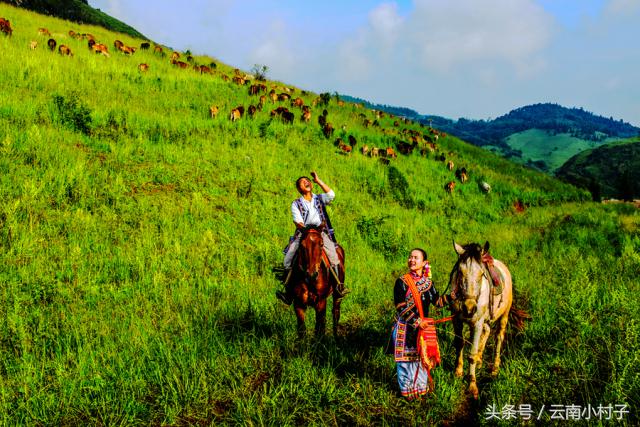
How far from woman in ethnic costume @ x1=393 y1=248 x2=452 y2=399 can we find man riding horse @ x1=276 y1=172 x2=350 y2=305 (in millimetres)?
1377

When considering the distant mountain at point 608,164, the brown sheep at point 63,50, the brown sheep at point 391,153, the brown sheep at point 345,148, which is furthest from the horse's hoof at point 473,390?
the distant mountain at point 608,164

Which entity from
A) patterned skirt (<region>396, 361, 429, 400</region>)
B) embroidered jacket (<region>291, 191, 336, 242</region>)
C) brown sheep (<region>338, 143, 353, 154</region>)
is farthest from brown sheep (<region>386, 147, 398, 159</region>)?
patterned skirt (<region>396, 361, 429, 400</region>)

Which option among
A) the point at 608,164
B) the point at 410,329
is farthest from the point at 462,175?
the point at 608,164

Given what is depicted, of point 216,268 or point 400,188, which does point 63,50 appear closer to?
point 216,268

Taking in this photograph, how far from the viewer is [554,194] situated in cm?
2192

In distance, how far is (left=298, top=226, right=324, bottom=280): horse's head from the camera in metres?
4.74

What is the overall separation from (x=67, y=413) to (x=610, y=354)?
6174mm

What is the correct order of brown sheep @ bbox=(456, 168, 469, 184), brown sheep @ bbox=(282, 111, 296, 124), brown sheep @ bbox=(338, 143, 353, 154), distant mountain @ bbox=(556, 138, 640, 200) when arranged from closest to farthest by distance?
brown sheep @ bbox=(338, 143, 353, 154) < brown sheep @ bbox=(282, 111, 296, 124) < brown sheep @ bbox=(456, 168, 469, 184) < distant mountain @ bbox=(556, 138, 640, 200)

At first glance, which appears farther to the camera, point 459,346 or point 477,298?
point 459,346

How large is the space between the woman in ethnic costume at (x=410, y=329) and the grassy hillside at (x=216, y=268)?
26cm

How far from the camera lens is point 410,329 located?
4.14m

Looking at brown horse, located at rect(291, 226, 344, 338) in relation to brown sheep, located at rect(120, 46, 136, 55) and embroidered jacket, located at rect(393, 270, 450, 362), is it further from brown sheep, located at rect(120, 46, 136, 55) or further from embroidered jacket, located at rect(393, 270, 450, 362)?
brown sheep, located at rect(120, 46, 136, 55)

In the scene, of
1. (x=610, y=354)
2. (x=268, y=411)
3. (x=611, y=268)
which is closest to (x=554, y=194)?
(x=611, y=268)

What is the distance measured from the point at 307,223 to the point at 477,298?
265 centimetres
